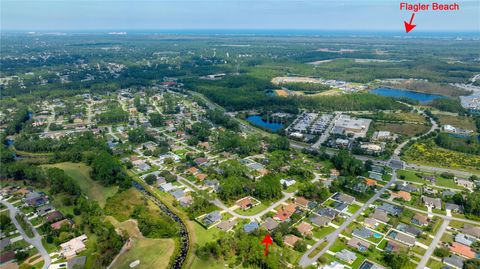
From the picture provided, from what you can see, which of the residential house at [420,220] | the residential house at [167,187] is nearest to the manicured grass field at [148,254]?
the residential house at [167,187]

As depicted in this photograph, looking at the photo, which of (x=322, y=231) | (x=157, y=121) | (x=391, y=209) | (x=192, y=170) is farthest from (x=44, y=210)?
(x=391, y=209)

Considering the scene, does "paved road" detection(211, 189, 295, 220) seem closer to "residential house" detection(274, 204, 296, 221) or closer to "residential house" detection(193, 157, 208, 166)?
"residential house" detection(274, 204, 296, 221)

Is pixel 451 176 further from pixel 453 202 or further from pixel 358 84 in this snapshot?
pixel 358 84

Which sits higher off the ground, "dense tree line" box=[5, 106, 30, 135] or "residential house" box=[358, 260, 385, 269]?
"dense tree line" box=[5, 106, 30, 135]

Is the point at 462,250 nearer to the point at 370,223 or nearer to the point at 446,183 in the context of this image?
the point at 370,223

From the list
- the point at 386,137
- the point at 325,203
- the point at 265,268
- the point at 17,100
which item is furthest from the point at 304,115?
the point at 17,100

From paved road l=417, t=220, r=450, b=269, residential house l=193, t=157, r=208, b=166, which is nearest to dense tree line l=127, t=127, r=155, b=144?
residential house l=193, t=157, r=208, b=166

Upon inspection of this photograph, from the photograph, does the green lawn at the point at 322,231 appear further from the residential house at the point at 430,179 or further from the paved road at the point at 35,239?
the paved road at the point at 35,239

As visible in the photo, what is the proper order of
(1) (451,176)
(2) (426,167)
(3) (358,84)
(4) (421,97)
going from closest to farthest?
(1) (451,176) < (2) (426,167) < (4) (421,97) < (3) (358,84)
